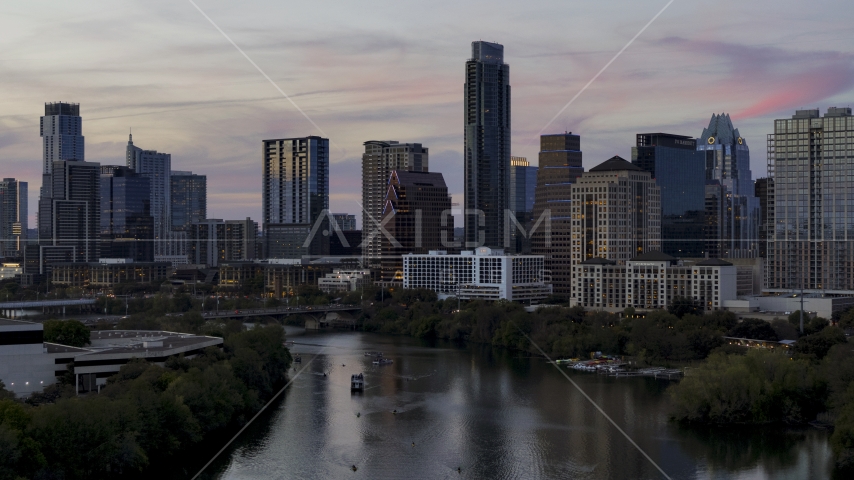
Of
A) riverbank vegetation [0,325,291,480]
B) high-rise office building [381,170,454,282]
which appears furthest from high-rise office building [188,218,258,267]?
riverbank vegetation [0,325,291,480]

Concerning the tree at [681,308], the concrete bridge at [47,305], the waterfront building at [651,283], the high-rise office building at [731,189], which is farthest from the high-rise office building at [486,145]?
the tree at [681,308]

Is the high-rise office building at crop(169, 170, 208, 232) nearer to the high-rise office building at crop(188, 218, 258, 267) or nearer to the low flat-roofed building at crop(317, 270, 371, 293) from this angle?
the high-rise office building at crop(188, 218, 258, 267)

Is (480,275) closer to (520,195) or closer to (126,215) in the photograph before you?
(520,195)

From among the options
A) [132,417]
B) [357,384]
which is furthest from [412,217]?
[132,417]

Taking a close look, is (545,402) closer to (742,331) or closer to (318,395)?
(318,395)

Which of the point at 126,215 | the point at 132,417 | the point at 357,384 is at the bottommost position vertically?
the point at 357,384

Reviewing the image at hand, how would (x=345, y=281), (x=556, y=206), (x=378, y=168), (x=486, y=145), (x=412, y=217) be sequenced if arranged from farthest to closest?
(x=378, y=168) < (x=486, y=145) < (x=412, y=217) < (x=345, y=281) < (x=556, y=206)

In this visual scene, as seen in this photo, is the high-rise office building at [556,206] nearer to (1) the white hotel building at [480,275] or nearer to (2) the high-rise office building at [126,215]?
(1) the white hotel building at [480,275]
